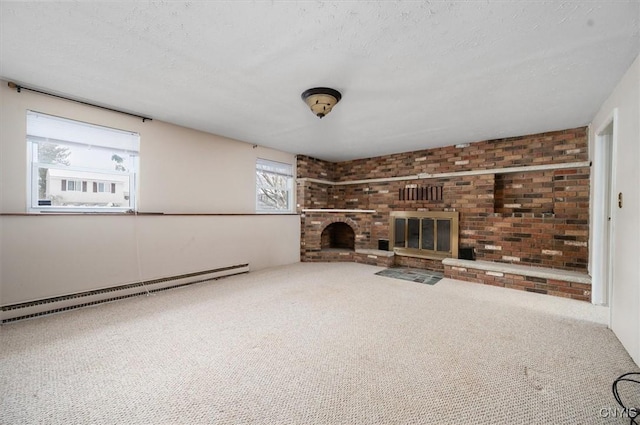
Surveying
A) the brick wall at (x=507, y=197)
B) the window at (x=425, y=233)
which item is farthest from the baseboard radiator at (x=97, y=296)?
the window at (x=425, y=233)

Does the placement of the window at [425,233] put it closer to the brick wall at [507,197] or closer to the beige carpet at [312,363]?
the brick wall at [507,197]

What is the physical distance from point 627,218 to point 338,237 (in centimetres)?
458

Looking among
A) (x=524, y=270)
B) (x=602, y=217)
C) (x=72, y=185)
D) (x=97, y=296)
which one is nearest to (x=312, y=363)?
(x=97, y=296)

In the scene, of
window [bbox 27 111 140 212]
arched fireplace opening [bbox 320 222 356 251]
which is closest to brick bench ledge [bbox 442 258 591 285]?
arched fireplace opening [bbox 320 222 356 251]

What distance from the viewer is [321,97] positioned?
242cm

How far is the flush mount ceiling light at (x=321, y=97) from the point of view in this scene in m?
2.41

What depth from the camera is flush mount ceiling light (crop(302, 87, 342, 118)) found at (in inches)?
94.9

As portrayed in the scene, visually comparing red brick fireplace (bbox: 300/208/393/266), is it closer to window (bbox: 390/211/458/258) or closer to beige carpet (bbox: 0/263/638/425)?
window (bbox: 390/211/458/258)

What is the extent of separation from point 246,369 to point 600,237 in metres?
3.96

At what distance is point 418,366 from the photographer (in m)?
1.73

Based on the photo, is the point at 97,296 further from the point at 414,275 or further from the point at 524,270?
the point at 524,270

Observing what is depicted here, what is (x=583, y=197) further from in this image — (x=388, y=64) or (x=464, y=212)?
(x=388, y=64)

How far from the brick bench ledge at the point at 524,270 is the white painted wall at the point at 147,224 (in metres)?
2.99

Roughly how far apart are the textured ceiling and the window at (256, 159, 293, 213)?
169 cm
